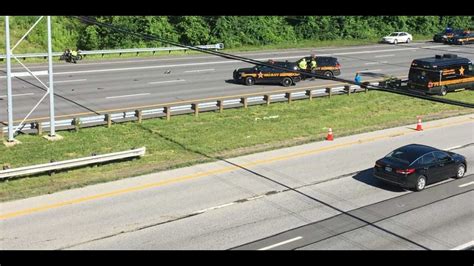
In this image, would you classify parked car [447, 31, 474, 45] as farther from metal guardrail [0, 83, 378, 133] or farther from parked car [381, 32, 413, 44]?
metal guardrail [0, 83, 378, 133]

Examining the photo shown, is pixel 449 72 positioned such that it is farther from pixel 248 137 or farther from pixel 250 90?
pixel 248 137

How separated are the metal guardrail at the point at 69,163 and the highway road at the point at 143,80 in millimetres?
7937

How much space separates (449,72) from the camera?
36.9 m

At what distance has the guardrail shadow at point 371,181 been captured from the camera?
1856cm

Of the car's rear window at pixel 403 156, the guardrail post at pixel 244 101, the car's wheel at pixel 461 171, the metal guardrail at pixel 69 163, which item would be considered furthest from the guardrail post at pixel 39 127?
the car's wheel at pixel 461 171

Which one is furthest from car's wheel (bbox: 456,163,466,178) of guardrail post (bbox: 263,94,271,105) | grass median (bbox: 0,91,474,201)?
guardrail post (bbox: 263,94,271,105)

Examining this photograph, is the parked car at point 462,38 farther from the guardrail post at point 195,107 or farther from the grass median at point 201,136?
the guardrail post at point 195,107

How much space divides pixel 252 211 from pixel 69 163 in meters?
6.83

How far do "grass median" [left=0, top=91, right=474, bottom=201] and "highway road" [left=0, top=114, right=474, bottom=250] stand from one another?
3.40ft

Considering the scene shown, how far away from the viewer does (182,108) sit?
28125mm

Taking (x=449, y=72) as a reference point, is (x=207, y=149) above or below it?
below
